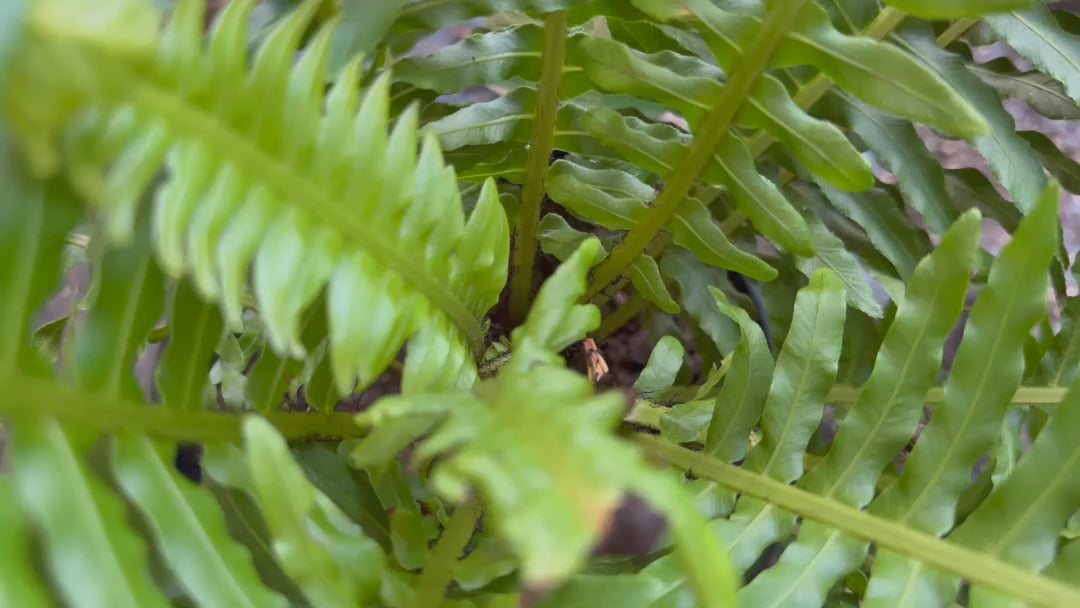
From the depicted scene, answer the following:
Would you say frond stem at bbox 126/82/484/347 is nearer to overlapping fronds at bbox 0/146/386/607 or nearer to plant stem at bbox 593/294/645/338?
overlapping fronds at bbox 0/146/386/607

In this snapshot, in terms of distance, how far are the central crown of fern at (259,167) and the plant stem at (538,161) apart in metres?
0.16

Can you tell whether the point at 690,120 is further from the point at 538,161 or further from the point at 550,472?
the point at 550,472

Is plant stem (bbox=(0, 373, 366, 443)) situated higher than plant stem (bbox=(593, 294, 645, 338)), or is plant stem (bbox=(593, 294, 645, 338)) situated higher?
plant stem (bbox=(0, 373, 366, 443))

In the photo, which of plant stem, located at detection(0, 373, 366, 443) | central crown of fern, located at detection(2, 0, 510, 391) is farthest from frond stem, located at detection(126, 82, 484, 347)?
plant stem, located at detection(0, 373, 366, 443)

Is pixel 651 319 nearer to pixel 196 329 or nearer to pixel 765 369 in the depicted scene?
pixel 765 369

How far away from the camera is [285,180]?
300 millimetres

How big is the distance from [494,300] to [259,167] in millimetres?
220

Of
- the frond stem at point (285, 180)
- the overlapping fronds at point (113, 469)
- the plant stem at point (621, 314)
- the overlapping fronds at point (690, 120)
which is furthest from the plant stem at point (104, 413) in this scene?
the plant stem at point (621, 314)

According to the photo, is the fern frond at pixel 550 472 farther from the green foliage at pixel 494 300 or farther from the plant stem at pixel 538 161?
the plant stem at pixel 538 161

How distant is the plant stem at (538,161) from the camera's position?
0.51 m

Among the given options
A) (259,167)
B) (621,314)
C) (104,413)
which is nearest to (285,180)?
(259,167)

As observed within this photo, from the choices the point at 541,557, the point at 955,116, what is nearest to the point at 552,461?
the point at 541,557

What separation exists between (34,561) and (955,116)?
0.47 metres

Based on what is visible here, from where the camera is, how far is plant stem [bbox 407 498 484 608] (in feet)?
1.10
